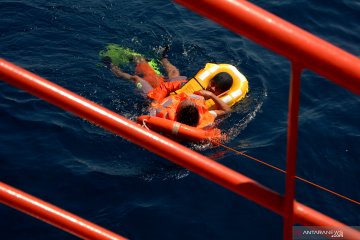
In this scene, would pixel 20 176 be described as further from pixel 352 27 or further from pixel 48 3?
pixel 352 27

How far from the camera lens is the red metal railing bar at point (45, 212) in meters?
1.59

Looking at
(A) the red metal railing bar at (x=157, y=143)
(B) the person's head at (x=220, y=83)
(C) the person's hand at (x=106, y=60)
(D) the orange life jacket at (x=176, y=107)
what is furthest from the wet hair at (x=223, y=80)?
(A) the red metal railing bar at (x=157, y=143)

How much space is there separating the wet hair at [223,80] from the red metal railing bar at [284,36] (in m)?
5.91

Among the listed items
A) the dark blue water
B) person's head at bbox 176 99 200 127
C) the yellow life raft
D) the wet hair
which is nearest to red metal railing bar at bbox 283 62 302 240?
the dark blue water

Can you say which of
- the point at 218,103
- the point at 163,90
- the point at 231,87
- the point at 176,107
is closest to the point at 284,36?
the point at 176,107

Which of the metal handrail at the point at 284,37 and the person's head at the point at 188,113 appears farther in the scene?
the person's head at the point at 188,113

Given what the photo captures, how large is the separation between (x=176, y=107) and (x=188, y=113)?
15.5 inches

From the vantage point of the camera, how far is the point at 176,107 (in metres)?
6.33

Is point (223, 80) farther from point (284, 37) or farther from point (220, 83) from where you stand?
point (284, 37)

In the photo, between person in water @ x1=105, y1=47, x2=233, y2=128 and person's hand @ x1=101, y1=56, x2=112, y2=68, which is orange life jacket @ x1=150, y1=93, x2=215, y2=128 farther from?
person's hand @ x1=101, y1=56, x2=112, y2=68

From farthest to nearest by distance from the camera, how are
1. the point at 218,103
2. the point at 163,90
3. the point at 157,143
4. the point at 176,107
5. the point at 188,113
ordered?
the point at 163,90 → the point at 218,103 → the point at 176,107 → the point at 188,113 → the point at 157,143

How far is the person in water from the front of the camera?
6064 mm

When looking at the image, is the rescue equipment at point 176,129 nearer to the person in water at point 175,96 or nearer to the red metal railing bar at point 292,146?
the person in water at point 175,96

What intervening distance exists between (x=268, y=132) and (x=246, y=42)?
246 centimetres
